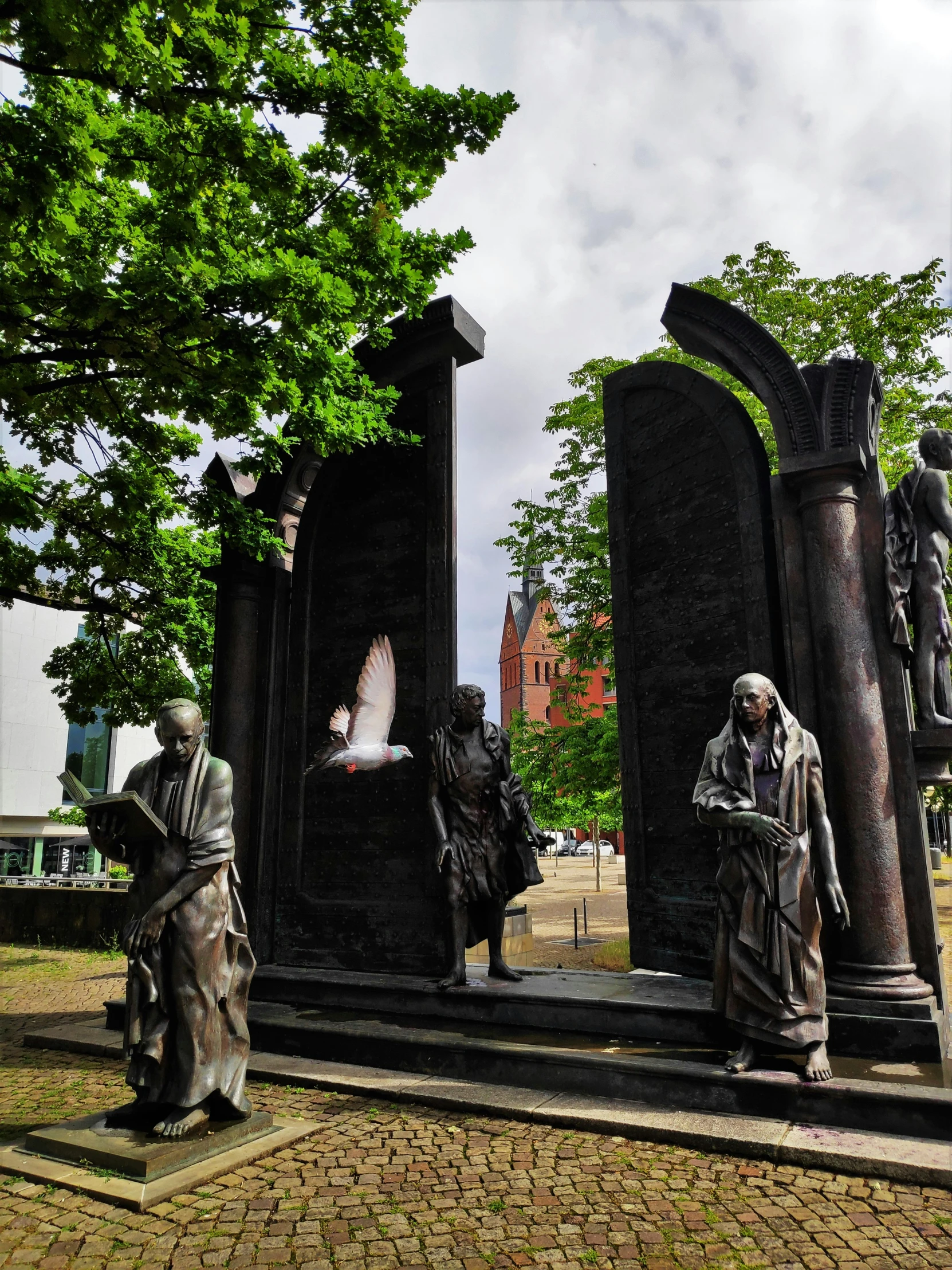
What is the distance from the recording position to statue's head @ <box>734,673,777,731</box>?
5.44 m

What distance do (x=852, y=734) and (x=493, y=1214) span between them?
12.4 feet

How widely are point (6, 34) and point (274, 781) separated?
6383 mm

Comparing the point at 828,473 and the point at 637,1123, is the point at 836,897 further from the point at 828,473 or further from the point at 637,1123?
the point at 828,473

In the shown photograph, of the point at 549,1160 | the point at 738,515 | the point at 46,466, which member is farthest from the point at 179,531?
the point at 549,1160

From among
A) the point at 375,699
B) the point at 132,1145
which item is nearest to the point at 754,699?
the point at 375,699

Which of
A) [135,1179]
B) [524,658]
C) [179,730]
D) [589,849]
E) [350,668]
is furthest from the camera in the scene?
[524,658]

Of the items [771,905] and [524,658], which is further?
[524,658]

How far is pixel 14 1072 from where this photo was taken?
655cm

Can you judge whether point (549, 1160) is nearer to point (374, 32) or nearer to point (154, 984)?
point (154, 984)

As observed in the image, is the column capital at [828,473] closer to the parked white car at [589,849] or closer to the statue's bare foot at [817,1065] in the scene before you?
the statue's bare foot at [817,1065]

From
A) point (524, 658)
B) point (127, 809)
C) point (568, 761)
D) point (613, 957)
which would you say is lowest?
point (613, 957)

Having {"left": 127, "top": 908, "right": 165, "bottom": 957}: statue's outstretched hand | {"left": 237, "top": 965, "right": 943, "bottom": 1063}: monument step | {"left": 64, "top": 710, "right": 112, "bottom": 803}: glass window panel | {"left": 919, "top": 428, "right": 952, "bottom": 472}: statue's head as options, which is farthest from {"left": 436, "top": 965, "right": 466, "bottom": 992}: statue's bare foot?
{"left": 64, "top": 710, "right": 112, "bottom": 803}: glass window panel

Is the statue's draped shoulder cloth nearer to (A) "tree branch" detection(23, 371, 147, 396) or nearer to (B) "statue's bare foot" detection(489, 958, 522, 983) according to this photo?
(B) "statue's bare foot" detection(489, 958, 522, 983)

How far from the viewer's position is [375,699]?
27.3 feet
